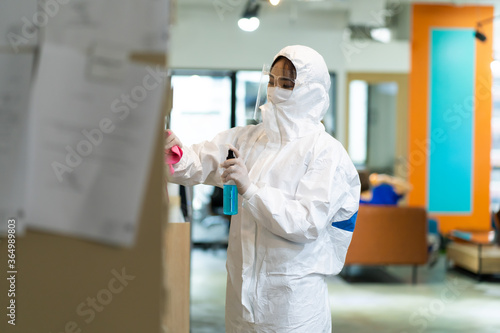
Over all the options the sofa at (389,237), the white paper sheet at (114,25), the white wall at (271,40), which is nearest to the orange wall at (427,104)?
the white wall at (271,40)

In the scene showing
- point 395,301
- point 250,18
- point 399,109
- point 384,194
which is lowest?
point 395,301

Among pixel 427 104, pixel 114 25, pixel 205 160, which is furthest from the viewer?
pixel 427 104

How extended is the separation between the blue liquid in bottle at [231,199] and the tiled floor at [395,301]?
8.79ft

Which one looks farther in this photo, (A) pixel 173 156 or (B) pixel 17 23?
(A) pixel 173 156

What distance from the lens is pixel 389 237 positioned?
595cm

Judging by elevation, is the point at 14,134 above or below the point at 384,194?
above

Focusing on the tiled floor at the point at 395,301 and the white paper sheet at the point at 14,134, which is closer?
the white paper sheet at the point at 14,134

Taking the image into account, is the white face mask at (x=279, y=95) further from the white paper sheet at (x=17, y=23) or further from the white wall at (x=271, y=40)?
the white wall at (x=271, y=40)

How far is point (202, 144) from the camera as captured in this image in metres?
2.10

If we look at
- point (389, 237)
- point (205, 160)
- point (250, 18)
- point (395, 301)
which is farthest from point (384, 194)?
point (205, 160)

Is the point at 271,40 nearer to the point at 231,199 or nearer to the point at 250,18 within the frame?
the point at 250,18

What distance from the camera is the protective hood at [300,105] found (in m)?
1.94

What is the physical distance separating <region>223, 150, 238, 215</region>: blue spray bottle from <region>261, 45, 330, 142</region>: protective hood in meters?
0.22

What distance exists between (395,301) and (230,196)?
3.90m
